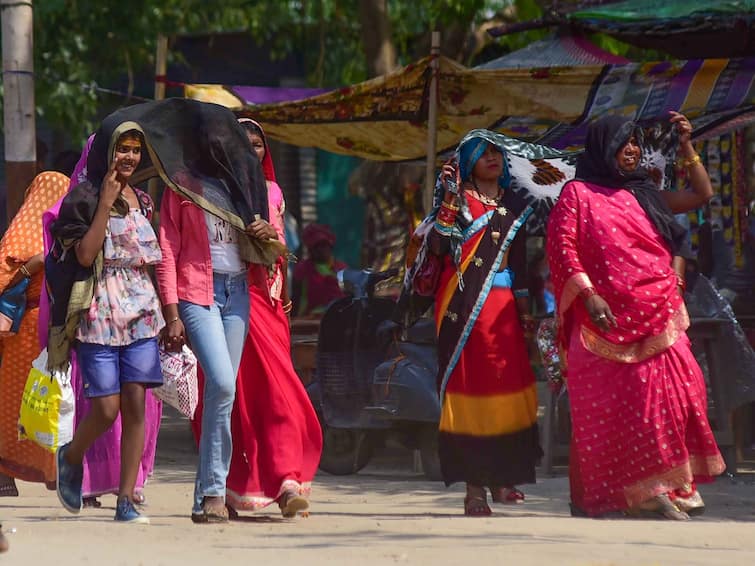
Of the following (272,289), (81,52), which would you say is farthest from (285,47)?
(272,289)

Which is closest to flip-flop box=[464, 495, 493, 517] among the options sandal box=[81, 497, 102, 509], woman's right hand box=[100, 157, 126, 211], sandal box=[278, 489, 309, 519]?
sandal box=[278, 489, 309, 519]

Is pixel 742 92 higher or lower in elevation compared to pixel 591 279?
higher

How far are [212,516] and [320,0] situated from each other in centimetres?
1154

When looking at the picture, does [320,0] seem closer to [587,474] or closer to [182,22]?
[182,22]

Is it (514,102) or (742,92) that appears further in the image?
(514,102)

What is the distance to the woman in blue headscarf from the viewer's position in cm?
764

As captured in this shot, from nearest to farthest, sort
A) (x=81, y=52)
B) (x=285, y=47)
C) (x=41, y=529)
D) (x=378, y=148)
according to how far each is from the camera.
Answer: (x=41, y=529) < (x=378, y=148) < (x=81, y=52) < (x=285, y=47)

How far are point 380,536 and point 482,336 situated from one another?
1.35 meters

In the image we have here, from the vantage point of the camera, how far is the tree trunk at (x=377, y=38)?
52.6ft

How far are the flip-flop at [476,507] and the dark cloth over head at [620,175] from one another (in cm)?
143

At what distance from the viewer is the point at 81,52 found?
695 inches

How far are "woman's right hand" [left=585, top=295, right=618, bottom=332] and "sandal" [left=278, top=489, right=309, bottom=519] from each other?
1.49m

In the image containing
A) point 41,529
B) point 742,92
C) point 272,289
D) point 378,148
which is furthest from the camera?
point 378,148

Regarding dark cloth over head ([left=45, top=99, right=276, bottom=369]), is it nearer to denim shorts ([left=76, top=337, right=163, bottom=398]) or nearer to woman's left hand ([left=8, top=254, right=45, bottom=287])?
denim shorts ([left=76, top=337, right=163, bottom=398])
